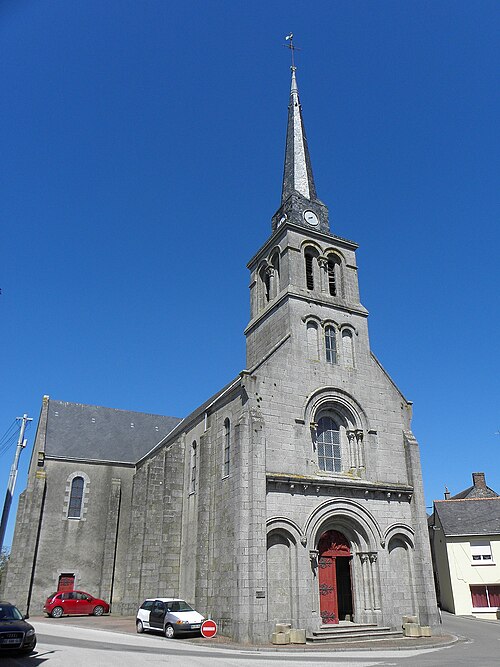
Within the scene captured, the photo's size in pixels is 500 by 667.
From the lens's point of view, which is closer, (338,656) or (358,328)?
(338,656)

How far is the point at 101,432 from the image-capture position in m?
35.8

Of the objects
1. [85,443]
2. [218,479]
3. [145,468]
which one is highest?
[85,443]

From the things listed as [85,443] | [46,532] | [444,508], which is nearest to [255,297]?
[85,443]

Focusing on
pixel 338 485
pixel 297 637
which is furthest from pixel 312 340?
pixel 297 637

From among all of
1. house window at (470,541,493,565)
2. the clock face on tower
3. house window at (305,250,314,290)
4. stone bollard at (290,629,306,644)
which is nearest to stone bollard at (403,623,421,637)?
A: stone bollard at (290,629,306,644)

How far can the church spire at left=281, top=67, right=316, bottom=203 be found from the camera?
29391mm

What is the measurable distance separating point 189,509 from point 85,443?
499 inches

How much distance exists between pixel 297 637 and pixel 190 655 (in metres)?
4.42

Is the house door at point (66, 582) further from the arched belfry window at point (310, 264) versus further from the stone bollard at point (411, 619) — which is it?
the arched belfry window at point (310, 264)

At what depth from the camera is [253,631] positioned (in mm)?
17281

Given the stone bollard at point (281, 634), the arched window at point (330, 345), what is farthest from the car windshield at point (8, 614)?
the arched window at point (330, 345)

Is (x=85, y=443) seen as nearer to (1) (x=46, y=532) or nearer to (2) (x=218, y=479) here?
(1) (x=46, y=532)

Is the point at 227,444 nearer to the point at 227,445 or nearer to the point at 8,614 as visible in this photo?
the point at 227,445

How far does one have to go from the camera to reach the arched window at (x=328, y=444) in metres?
22.0
